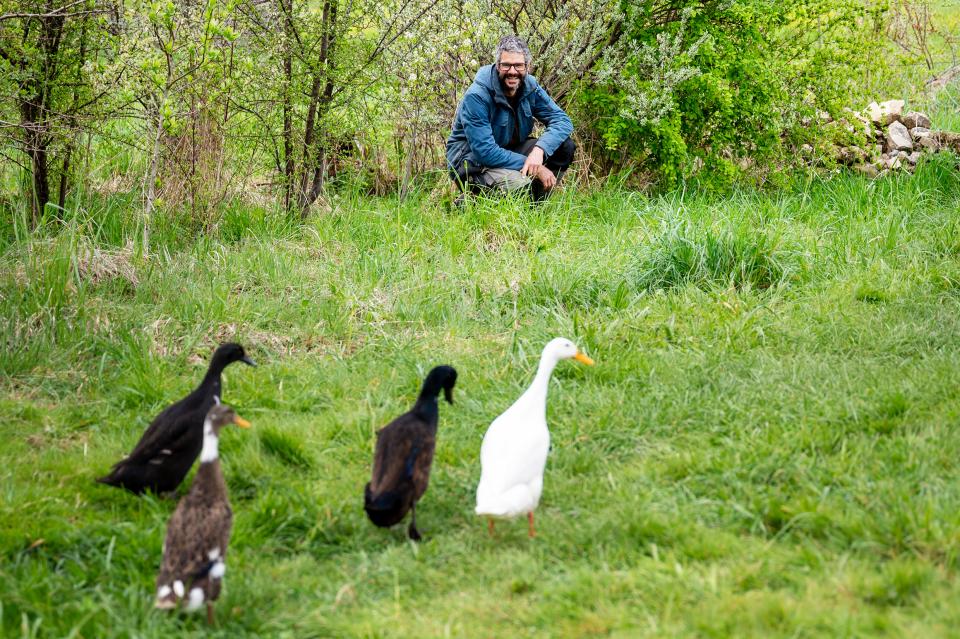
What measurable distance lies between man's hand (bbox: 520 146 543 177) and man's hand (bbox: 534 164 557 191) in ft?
0.10

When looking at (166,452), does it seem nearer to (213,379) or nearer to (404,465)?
(213,379)

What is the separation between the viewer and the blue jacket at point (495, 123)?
8633mm

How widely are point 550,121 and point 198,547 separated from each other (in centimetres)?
632

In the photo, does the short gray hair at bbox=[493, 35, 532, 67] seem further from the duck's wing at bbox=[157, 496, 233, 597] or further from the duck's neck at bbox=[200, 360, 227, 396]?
the duck's wing at bbox=[157, 496, 233, 597]

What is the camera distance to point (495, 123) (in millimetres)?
8875

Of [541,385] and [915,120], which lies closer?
[541,385]

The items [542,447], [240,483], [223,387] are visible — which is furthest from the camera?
[223,387]

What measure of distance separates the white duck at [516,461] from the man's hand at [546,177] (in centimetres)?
452

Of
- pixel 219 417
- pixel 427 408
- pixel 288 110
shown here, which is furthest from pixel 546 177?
pixel 219 417

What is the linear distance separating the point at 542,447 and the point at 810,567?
3.92 feet

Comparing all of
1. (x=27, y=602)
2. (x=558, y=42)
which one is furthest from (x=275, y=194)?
(x=27, y=602)

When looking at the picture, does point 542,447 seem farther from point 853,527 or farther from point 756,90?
point 756,90

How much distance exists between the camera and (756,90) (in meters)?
9.29

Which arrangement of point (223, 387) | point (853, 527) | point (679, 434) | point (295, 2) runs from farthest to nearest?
point (295, 2) → point (223, 387) → point (679, 434) → point (853, 527)
